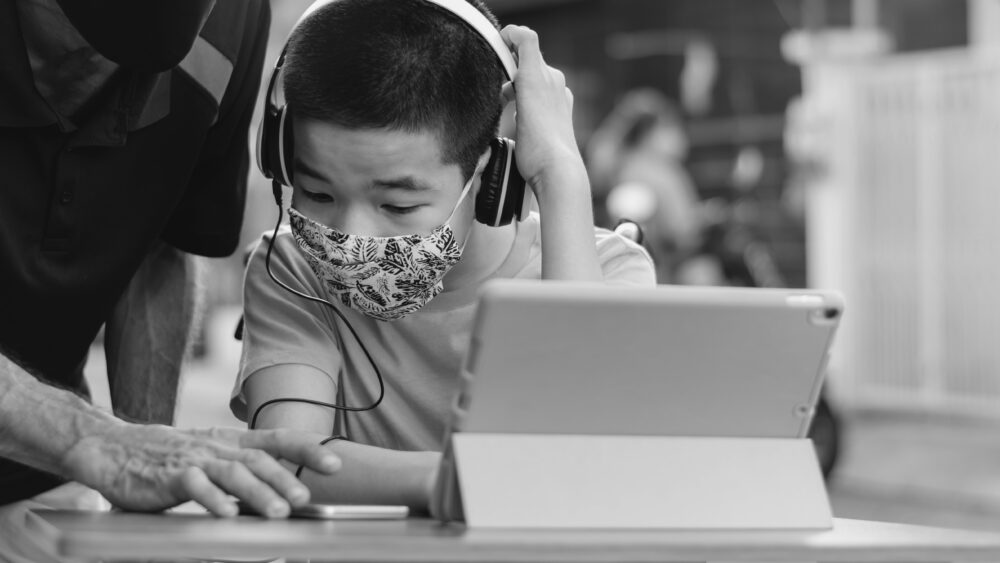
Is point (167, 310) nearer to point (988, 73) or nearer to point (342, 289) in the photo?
point (342, 289)

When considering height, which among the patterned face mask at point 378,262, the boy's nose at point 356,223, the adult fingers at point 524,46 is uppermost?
the adult fingers at point 524,46

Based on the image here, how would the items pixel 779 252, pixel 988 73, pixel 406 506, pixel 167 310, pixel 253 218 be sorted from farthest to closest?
pixel 253 218, pixel 779 252, pixel 988 73, pixel 167 310, pixel 406 506

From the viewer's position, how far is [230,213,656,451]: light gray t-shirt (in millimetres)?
2225

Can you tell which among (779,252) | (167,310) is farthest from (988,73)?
(167,310)

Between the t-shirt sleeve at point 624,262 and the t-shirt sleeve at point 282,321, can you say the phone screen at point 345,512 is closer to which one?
the t-shirt sleeve at point 282,321

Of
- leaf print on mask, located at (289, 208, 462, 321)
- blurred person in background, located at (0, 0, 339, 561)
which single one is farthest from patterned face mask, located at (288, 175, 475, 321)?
blurred person in background, located at (0, 0, 339, 561)

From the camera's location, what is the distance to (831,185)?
9.82 m

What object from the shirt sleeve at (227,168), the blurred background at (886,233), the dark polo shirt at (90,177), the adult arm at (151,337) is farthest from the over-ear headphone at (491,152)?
the blurred background at (886,233)

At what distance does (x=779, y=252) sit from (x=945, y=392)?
3.49 metres

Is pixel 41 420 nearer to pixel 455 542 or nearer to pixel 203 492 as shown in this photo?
pixel 203 492

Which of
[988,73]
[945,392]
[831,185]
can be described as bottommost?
[945,392]

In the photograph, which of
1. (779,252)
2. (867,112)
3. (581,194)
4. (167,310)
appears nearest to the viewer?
(581,194)

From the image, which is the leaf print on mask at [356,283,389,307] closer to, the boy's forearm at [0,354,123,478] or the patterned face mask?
the patterned face mask

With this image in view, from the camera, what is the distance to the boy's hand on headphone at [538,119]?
217 cm
